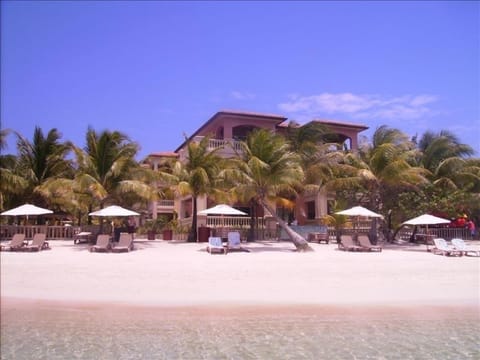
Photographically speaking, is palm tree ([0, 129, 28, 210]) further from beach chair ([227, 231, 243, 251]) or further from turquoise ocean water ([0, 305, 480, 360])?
turquoise ocean water ([0, 305, 480, 360])

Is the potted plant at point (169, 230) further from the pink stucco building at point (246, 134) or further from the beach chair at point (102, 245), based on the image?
the beach chair at point (102, 245)

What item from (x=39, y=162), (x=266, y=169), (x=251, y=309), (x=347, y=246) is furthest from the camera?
(x=39, y=162)

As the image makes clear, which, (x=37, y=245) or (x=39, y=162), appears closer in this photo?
(x=37, y=245)

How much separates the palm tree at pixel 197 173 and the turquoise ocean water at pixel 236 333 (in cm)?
1322

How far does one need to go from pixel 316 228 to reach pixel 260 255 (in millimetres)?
9535

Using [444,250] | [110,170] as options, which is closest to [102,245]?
[110,170]

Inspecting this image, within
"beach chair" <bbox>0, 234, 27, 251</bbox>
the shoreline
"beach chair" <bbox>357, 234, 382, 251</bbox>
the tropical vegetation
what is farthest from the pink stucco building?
the shoreline

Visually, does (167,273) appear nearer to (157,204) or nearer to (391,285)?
(391,285)

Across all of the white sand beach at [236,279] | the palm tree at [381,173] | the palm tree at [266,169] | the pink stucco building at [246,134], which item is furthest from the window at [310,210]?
the white sand beach at [236,279]

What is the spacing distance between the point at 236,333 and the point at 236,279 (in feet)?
15.5

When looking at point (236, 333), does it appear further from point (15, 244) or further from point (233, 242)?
point (15, 244)

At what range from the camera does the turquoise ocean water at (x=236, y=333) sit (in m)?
7.34

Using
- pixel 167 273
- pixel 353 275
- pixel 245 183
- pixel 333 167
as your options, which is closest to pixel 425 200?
pixel 333 167

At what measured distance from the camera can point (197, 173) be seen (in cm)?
2292
